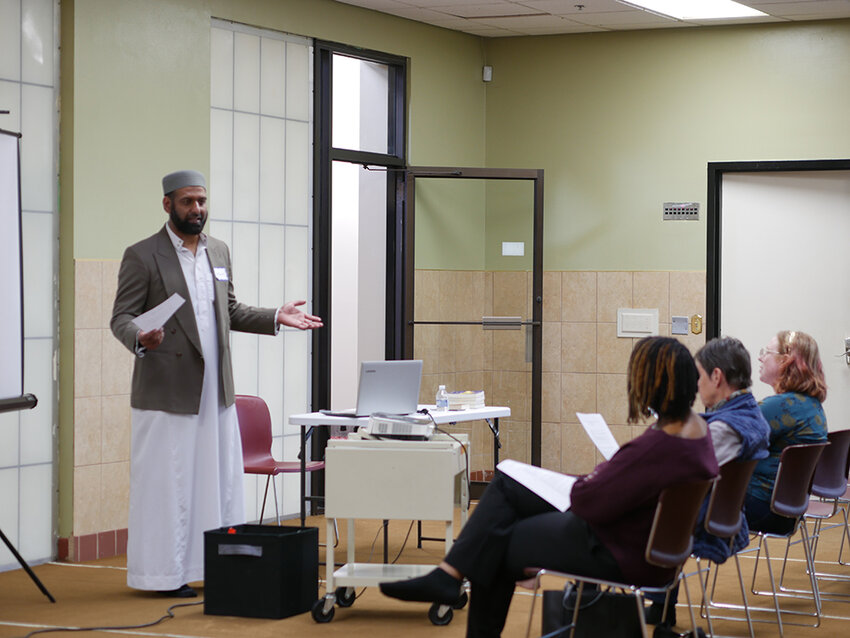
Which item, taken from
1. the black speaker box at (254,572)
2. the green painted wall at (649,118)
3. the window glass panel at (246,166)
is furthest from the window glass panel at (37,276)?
the green painted wall at (649,118)

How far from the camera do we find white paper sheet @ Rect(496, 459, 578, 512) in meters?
3.79

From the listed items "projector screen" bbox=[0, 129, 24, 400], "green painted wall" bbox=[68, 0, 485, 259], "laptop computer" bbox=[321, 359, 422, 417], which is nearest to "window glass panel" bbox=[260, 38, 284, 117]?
"green painted wall" bbox=[68, 0, 485, 259]

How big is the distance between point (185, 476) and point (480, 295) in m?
3.43

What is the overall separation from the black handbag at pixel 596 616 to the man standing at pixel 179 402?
5.65 ft

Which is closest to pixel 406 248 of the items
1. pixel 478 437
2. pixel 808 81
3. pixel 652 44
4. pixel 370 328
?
pixel 370 328

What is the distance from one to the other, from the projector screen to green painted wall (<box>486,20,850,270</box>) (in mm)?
4155

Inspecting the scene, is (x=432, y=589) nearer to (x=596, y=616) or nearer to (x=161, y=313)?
(x=596, y=616)

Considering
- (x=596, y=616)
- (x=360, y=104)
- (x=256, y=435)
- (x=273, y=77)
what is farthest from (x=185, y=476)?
(x=360, y=104)

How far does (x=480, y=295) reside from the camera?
802 cm

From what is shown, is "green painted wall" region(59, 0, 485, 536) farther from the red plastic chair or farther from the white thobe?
the white thobe

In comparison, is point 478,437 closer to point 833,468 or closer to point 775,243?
point 775,243

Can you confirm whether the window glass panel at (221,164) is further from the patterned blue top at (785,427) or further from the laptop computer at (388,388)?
the patterned blue top at (785,427)

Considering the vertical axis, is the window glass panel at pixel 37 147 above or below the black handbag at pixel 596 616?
above

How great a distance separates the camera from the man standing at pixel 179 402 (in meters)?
4.97
